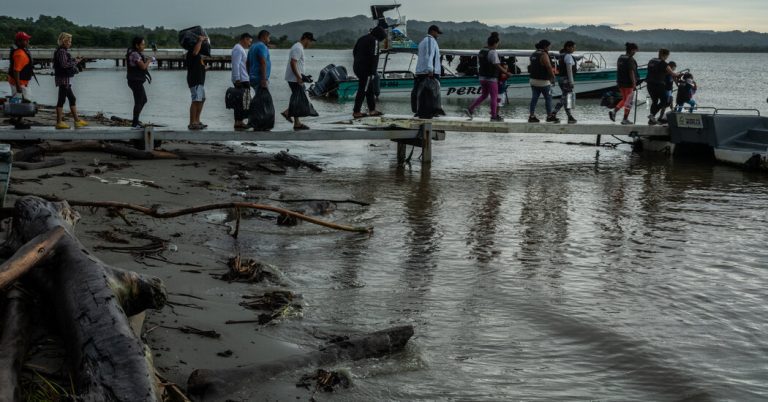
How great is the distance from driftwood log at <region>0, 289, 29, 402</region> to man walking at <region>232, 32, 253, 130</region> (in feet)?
26.4

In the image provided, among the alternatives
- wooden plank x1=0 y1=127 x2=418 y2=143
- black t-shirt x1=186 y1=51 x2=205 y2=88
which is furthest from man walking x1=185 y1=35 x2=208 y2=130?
wooden plank x1=0 y1=127 x2=418 y2=143

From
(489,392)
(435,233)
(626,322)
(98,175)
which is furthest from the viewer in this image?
(98,175)

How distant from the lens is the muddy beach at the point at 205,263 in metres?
4.87

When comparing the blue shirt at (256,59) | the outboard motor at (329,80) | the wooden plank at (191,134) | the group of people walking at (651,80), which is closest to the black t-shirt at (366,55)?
the wooden plank at (191,134)

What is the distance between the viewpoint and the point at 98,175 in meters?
10.7

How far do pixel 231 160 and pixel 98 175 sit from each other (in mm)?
3637

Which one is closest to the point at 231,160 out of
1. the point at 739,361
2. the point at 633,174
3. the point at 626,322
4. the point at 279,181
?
the point at 279,181

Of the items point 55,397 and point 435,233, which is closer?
point 55,397

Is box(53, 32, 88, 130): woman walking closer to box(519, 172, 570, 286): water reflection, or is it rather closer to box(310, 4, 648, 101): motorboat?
box(519, 172, 570, 286): water reflection

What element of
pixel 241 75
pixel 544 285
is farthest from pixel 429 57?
pixel 544 285

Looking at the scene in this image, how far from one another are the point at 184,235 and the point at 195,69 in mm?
4749

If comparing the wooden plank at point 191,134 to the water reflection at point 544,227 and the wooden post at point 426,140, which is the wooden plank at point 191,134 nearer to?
the wooden post at point 426,140

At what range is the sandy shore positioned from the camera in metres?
5.23

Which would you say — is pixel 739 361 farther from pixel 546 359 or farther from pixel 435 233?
pixel 435 233
